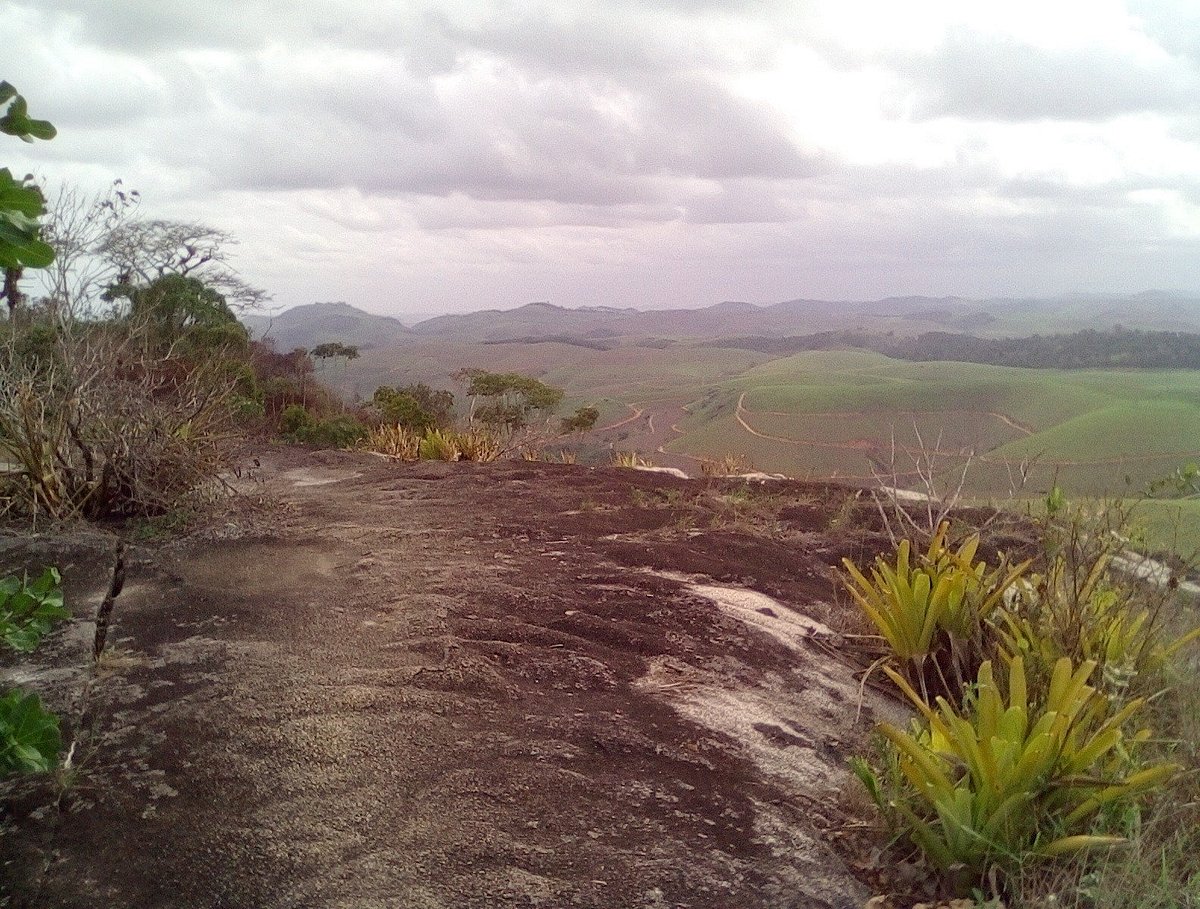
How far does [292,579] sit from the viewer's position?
463cm

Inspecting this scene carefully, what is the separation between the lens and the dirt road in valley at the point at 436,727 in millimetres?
2406

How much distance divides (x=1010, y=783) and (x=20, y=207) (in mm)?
2868

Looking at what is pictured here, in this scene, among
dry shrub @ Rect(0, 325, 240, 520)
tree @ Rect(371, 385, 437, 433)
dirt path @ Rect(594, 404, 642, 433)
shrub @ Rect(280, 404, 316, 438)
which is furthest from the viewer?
dirt path @ Rect(594, 404, 642, 433)

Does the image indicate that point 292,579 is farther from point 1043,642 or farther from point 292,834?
point 1043,642

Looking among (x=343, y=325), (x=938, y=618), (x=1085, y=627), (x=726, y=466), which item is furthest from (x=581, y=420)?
(x=343, y=325)

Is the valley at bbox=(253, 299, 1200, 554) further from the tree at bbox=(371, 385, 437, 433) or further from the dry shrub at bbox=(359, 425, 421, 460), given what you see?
the dry shrub at bbox=(359, 425, 421, 460)

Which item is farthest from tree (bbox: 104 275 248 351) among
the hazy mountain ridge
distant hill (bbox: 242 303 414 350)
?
distant hill (bbox: 242 303 414 350)

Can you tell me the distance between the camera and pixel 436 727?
3113 mm

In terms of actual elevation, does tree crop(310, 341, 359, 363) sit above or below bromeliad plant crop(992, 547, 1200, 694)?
above

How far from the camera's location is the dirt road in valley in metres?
2.41

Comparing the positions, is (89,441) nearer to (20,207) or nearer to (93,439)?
(93,439)

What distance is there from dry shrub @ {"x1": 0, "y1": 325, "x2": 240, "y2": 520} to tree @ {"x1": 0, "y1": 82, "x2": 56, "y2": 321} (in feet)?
14.5

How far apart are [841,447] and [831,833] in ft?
30.2

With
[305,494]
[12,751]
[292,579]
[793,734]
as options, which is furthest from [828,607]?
[305,494]
